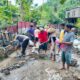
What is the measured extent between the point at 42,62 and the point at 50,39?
4.19ft

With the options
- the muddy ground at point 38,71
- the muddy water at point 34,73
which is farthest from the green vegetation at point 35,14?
the muddy water at point 34,73

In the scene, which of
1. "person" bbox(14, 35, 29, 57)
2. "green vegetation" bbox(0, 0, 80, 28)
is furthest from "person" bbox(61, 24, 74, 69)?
"green vegetation" bbox(0, 0, 80, 28)

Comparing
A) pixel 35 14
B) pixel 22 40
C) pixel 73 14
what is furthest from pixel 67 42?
pixel 73 14

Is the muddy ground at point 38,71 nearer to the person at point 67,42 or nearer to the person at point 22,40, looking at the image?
the person at point 67,42

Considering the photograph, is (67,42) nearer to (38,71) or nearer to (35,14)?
(38,71)

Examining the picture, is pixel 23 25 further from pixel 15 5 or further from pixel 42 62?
pixel 42 62

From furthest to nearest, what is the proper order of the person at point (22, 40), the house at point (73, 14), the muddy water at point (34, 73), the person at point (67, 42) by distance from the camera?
the house at point (73, 14) → the person at point (22, 40) → the person at point (67, 42) → the muddy water at point (34, 73)

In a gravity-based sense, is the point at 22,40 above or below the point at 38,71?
above

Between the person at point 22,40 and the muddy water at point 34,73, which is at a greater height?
the person at point 22,40

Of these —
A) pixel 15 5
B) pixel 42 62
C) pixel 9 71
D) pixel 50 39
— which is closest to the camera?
pixel 9 71

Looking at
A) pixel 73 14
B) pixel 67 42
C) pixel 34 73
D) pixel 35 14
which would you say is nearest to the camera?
pixel 67 42

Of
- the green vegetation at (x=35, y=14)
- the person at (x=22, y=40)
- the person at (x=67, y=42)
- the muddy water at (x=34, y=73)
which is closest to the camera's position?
the muddy water at (x=34, y=73)

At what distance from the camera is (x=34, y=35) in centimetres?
1331

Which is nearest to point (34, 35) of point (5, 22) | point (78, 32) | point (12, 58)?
point (12, 58)
